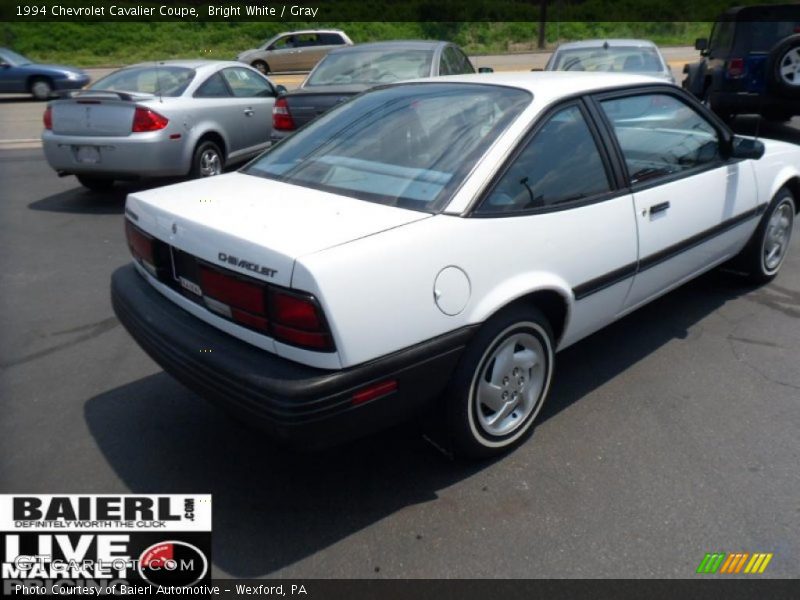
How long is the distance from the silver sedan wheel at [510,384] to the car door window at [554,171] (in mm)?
569

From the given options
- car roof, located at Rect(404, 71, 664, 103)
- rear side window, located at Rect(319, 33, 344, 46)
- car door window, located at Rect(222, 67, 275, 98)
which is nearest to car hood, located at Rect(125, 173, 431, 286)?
car roof, located at Rect(404, 71, 664, 103)

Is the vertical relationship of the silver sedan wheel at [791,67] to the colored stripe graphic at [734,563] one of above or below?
above

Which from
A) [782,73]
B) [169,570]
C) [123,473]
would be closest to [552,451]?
[169,570]

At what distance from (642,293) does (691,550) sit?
1.52 m

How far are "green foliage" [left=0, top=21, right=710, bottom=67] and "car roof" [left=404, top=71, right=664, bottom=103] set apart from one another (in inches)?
→ 1068

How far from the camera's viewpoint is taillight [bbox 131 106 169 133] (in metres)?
7.24

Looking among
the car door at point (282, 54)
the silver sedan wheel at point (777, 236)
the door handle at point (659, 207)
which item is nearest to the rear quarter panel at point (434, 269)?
the door handle at point (659, 207)

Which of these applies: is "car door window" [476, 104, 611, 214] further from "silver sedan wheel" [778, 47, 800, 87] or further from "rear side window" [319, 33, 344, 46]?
"rear side window" [319, 33, 344, 46]

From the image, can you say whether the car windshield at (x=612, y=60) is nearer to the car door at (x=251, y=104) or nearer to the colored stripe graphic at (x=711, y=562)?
the car door at (x=251, y=104)

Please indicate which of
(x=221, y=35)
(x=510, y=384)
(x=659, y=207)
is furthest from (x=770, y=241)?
(x=221, y=35)

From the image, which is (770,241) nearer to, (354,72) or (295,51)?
(354,72)

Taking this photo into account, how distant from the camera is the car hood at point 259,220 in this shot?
2.52 m

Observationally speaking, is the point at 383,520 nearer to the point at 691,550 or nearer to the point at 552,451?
the point at 552,451

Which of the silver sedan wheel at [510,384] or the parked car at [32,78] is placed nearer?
the silver sedan wheel at [510,384]
